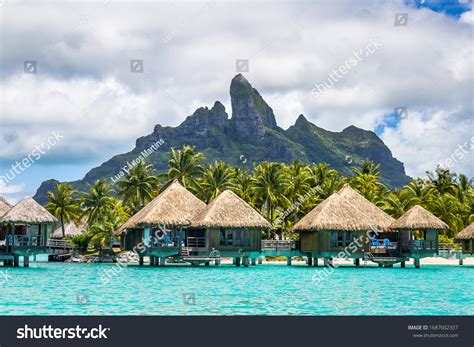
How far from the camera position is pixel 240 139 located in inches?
7249

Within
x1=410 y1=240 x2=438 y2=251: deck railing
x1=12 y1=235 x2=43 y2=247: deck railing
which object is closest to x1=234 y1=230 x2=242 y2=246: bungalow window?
x1=410 y1=240 x2=438 y2=251: deck railing

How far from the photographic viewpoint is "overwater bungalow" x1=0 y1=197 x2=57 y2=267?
39.1 m

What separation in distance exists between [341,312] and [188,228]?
23023 mm

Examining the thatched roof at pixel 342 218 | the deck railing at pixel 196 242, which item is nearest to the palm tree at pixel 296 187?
the thatched roof at pixel 342 218

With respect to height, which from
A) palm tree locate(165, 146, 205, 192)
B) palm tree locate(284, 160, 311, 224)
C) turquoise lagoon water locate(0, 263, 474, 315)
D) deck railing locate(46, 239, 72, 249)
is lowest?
turquoise lagoon water locate(0, 263, 474, 315)

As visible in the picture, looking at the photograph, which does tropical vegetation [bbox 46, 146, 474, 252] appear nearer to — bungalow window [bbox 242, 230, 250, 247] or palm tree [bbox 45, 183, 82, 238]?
palm tree [bbox 45, 183, 82, 238]

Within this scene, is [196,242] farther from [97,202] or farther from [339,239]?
[97,202]

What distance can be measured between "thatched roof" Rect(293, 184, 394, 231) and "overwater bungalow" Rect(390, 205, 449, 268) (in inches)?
51.0

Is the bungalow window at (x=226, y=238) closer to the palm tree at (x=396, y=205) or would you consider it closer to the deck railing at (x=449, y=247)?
the palm tree at (x=396, y=205)

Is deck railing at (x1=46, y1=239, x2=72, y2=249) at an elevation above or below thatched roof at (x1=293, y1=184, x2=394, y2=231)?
below

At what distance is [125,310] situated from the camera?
18094mm

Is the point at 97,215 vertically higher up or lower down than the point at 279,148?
lower down
